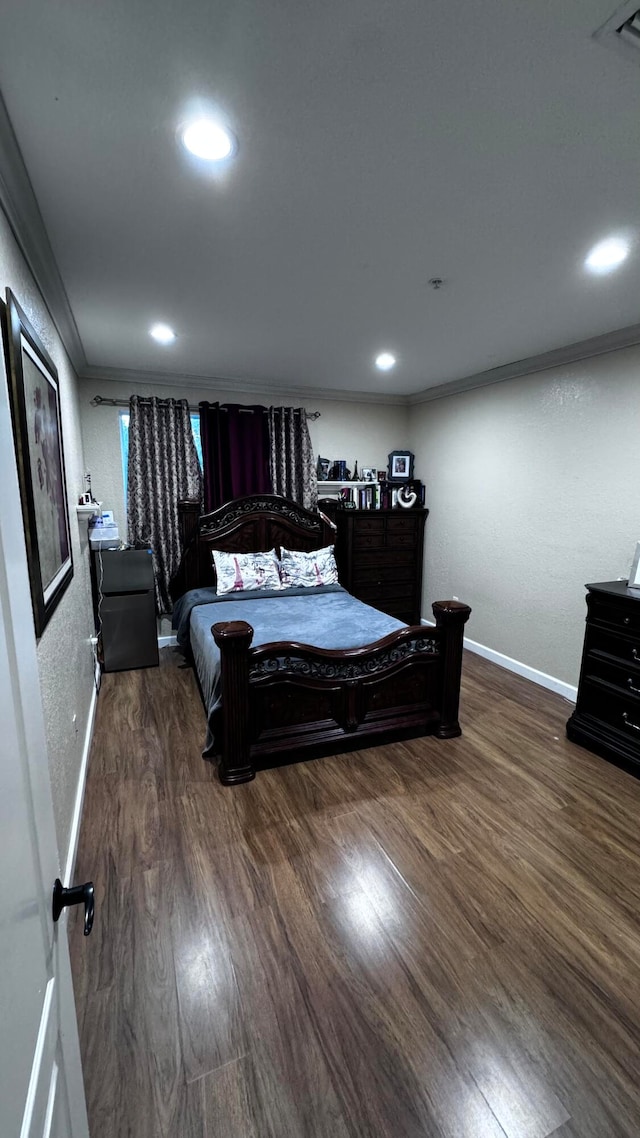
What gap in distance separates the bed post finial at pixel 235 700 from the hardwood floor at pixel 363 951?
10 cm

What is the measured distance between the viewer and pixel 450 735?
2.83m

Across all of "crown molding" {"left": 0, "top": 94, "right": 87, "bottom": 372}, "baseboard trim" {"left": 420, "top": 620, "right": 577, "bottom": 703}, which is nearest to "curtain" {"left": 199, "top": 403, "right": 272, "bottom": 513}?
"crown molding" {"left": 0, "top": 94, "right": 87, "bottom": 372}

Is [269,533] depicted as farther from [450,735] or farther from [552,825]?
[552,825]

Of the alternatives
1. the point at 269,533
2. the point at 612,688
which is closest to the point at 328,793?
the point at 612,688

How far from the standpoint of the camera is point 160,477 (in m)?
4.11

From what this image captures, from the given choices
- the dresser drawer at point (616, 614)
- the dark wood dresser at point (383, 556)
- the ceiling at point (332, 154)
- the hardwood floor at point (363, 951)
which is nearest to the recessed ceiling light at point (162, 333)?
the ceiling at point (332, 154)

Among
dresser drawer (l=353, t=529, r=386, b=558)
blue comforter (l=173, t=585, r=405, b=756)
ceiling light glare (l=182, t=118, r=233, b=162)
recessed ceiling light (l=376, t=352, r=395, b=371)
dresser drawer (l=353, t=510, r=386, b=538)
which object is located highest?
recessed ceiling light (l=376, t=352, r=395, b=371)

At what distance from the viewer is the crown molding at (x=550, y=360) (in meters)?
2.86

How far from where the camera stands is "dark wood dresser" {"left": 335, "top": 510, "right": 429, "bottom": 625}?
4.63 m

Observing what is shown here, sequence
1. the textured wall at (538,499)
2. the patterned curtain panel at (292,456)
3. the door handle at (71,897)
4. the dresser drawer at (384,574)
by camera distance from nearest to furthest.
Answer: the door handle at (71,897), the textured wall at (538,499), the patterned curtain panel at (292,456), the dresser drawer at (384,574)

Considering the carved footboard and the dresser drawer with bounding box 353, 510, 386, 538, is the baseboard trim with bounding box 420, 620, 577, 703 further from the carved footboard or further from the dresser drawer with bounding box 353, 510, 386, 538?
the dresser drawer with bounding box 353, 510, 386, 538

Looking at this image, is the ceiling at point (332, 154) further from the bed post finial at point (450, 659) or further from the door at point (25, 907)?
the bed post finial at point (450, 659)

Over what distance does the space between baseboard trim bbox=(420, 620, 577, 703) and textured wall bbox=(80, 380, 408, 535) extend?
2.22 meters

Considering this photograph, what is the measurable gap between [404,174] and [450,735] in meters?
2.68
